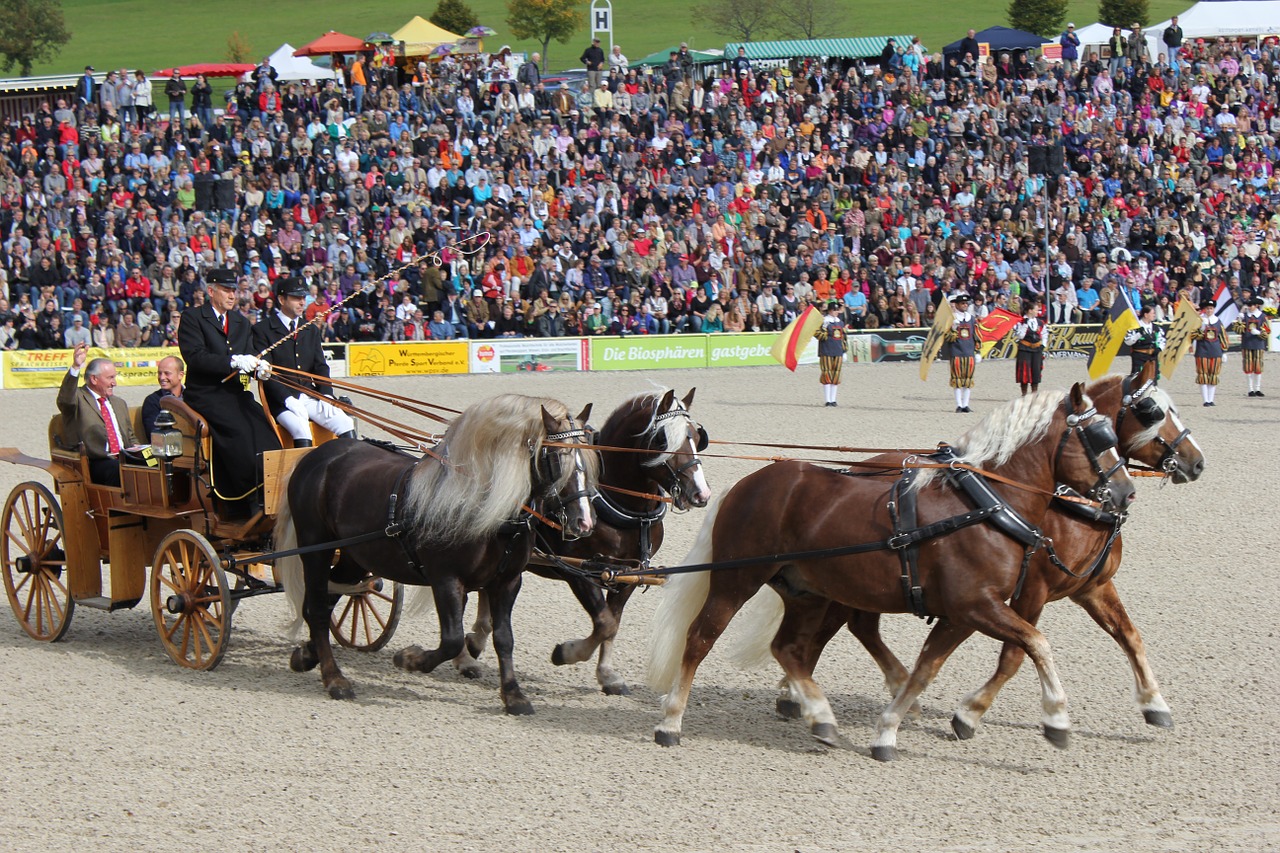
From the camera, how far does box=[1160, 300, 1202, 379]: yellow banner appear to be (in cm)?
1994

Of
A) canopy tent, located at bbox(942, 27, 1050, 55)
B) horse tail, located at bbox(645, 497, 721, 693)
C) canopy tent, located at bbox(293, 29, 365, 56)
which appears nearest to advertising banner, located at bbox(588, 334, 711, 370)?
canopy tent, located at bbox(293, 29, 365, 56)

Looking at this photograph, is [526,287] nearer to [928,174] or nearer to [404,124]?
[404,124]

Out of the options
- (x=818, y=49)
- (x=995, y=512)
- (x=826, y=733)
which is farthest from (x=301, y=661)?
(x=818, y=49)

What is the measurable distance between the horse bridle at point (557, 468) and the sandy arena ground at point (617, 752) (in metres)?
1.08

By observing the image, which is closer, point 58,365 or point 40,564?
point 40,564

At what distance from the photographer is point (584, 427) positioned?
7.36 meters

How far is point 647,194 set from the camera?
2955 centimetres

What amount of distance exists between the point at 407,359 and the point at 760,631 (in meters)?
18.4

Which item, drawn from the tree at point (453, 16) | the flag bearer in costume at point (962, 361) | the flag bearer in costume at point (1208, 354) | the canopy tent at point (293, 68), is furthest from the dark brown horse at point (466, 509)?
the tree at point (453, 16)

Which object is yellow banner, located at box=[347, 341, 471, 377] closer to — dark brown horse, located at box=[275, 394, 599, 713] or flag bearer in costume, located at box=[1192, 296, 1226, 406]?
flag bearer in costume, located at box=[1192, 296, 1226, 406]

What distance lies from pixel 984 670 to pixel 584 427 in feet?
8.72

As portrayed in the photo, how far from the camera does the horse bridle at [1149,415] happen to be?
256 inches

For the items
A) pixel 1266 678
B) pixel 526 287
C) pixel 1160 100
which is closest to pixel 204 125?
pixel 526 287

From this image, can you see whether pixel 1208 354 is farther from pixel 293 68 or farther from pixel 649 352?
pixel 293 68
